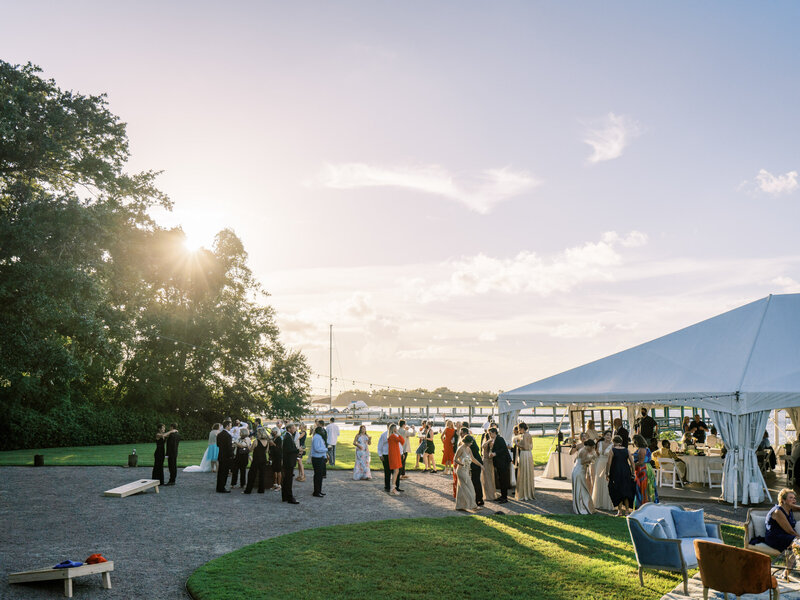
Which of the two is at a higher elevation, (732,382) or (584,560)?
(732,382)

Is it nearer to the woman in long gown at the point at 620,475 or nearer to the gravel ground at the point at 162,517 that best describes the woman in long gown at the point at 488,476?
the gravel ground at the point at 162,517

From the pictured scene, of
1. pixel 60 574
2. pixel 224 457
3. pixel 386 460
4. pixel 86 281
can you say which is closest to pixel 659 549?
pixel 60 574

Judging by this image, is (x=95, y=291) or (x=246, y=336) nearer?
(x=95, y=291)

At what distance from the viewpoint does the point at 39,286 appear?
2086 cm

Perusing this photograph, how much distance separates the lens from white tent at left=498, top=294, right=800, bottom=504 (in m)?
13.4

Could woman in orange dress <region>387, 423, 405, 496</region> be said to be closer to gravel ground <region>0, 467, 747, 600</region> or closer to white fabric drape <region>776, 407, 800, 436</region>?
gravel ground <region>0, 467, 747, 600</region>

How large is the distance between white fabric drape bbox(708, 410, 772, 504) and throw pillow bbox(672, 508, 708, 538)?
5.37m

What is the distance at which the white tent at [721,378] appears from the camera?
13.4 m

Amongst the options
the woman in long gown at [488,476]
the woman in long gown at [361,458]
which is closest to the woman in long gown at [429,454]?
the woman in long gown at [361,458]

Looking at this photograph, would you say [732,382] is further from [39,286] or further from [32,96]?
[32,96]

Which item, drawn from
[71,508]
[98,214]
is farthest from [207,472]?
[98,214]

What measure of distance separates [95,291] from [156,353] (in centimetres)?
1742

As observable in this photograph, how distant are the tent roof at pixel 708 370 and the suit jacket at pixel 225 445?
7283mm

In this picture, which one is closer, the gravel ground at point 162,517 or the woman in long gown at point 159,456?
the gravel ground at point 162,517
